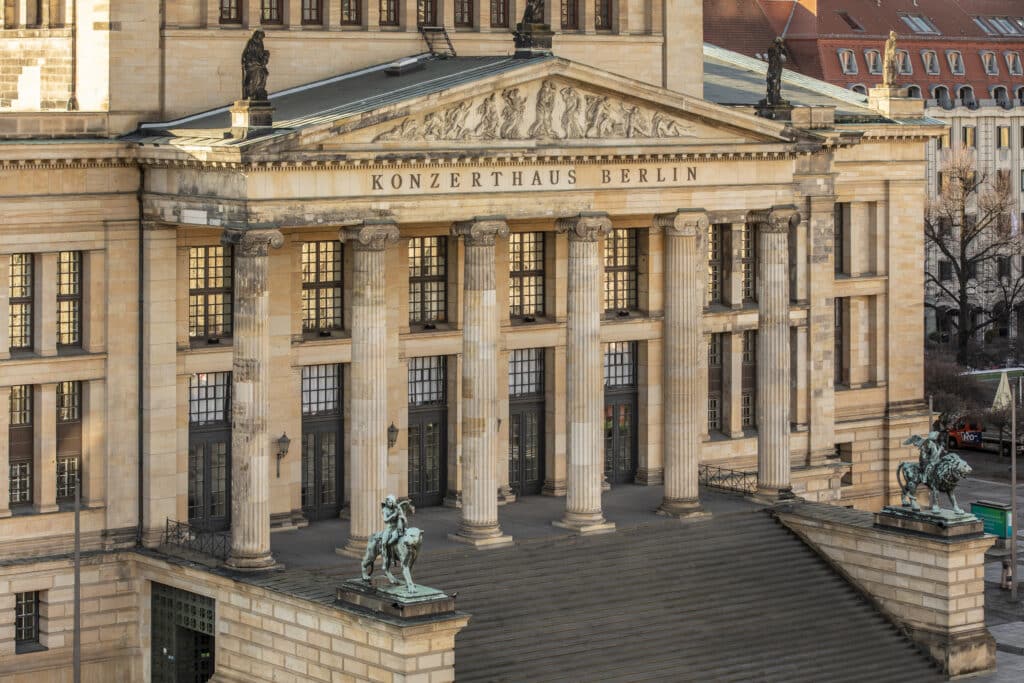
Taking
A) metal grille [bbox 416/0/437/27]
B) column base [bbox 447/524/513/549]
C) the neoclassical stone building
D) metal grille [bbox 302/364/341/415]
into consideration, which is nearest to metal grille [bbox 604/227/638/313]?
the neoclassical stone building

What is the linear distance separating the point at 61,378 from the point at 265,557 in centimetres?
814

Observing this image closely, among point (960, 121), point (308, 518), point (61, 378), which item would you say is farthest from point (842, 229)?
point (960, 121)

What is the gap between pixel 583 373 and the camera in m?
84.9

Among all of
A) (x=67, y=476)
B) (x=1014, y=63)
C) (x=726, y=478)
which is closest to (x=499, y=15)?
(x=726, y=478)

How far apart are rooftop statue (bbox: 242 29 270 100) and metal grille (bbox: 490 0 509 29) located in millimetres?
13058

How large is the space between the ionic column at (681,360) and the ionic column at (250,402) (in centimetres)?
1520

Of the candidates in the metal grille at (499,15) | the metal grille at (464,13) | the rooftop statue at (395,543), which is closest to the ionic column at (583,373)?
the metal grille at (464,13)

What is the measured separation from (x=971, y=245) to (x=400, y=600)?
105950 mm

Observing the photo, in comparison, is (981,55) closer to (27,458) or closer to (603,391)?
(603,391)

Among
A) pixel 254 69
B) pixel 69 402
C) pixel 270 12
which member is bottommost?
pixel 69 402

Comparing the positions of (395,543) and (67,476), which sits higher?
(67,476)

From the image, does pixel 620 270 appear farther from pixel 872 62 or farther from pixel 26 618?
pixel 872 62

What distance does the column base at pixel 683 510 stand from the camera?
286 ft

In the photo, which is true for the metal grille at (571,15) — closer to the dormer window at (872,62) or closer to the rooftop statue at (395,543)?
the rooftop statue at (395,543)
